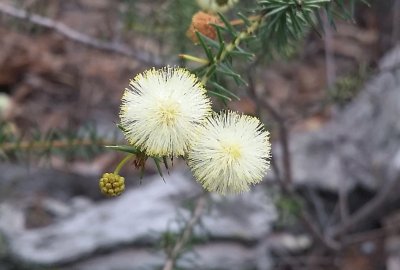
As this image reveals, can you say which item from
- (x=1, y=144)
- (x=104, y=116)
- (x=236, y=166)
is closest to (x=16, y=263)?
(x=1, y=144)

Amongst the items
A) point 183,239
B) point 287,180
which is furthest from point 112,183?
point 287,180

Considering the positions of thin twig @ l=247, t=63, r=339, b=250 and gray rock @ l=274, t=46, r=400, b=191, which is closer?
thin twig @ l=247, t=63, r=339, b=250

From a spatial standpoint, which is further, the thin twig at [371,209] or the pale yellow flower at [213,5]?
the thin twig at [371,209]

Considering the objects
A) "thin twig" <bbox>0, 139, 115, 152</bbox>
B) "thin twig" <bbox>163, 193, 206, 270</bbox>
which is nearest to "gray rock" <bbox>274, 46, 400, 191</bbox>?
"thin twig" <bbox>163, 193, 206, 270</bbox>

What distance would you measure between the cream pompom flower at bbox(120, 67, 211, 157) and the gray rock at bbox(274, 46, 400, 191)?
6.56ft

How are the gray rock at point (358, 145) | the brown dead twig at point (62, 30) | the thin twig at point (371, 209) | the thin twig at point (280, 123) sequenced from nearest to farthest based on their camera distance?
the thin twig at point (280, 123) < the brown dead twig at point (62, 30) < the thin twig at point (371, 209) < the gray rock at point (358, 145)

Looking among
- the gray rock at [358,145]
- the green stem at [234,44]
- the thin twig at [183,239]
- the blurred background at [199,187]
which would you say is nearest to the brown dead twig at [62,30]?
the blurred background at [199,187]

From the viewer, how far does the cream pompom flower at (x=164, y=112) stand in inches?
38.9

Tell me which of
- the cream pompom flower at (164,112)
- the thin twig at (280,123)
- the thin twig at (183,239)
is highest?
the thin twig at (280,123)

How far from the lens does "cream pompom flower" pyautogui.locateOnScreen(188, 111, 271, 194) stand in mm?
1008

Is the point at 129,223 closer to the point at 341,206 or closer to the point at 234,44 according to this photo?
the point at 341,206

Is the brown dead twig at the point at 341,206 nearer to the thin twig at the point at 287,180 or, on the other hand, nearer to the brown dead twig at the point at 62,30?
the thin twig at the point at 287,180

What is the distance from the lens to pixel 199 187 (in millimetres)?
2877

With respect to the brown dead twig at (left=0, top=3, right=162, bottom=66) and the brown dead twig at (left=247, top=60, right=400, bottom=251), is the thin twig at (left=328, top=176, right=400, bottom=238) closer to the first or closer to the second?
the brown dead twig at (left=247, top=60, right=400, bottom=251)
